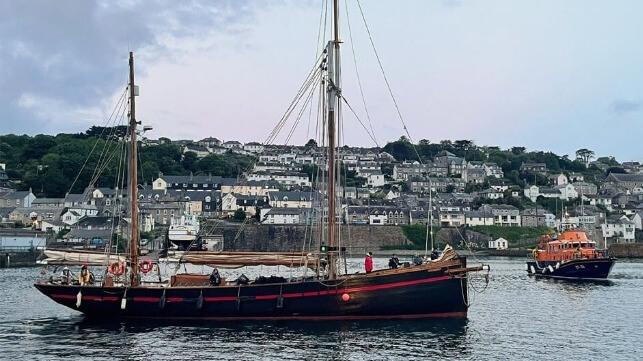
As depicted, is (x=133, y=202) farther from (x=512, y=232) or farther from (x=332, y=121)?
(x=512, y=232)

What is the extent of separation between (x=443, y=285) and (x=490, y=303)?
13.1m

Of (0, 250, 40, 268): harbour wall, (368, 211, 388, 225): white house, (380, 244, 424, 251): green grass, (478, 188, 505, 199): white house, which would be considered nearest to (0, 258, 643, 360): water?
(0, 250, 40, 268): harbour wall

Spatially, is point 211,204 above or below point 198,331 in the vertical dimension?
above

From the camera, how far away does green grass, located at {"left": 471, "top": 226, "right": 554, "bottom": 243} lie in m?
135

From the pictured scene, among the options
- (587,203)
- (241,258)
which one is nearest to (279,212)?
(587,203)

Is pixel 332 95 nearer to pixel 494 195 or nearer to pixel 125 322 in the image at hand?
pixel 125 322

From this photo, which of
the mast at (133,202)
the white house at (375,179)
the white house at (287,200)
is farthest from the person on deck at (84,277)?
the white house at (375,179)

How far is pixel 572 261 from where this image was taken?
6506cm

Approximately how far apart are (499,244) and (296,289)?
106 meters

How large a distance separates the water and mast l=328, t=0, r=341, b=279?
140 inches

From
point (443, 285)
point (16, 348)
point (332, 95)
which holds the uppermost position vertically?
point (332, 95)

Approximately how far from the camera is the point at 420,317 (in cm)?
3328

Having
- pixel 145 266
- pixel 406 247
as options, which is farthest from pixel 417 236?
pixel 145 266

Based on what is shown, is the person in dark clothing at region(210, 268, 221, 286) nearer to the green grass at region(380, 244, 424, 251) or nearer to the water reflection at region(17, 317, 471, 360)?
the water reflection at region(17, 317, 471, 360)
